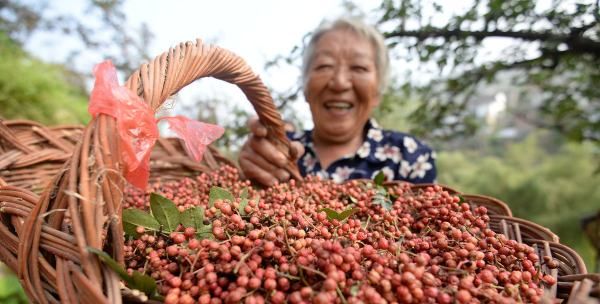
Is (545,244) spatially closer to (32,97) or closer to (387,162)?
(387,162)

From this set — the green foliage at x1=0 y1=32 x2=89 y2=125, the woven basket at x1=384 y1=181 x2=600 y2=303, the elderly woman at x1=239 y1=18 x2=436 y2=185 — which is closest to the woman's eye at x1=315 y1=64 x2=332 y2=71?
the elderly woman at x1=239 y1=18 x2=436 y2=185

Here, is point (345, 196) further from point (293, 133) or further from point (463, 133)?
point (463, 133)

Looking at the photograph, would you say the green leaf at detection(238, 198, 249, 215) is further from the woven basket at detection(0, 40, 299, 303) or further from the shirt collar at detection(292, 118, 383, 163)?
the shirt collar at detection(292, 118, 383, 163)

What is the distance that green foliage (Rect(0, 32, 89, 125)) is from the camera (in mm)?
1908

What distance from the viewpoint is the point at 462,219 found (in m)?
0.48

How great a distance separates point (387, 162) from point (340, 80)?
36cm

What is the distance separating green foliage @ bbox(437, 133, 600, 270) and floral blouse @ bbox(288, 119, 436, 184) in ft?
8.21

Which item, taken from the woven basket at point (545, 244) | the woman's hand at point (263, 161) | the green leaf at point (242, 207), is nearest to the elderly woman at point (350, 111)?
the woman's hand at point (263, 161)

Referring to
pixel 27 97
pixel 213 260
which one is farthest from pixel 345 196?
pixel 27 97

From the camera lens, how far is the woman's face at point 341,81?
121 centimetres

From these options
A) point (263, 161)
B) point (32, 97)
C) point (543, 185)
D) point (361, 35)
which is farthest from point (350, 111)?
point (543, 185)

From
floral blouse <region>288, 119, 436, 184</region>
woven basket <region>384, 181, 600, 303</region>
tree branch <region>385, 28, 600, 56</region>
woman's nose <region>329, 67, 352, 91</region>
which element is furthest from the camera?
floral blouse <region>288, 119, 436, 184</region>

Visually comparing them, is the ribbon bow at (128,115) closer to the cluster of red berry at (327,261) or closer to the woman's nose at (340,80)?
the cluster of red berry at (327,261)

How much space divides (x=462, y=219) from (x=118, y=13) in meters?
2.11
